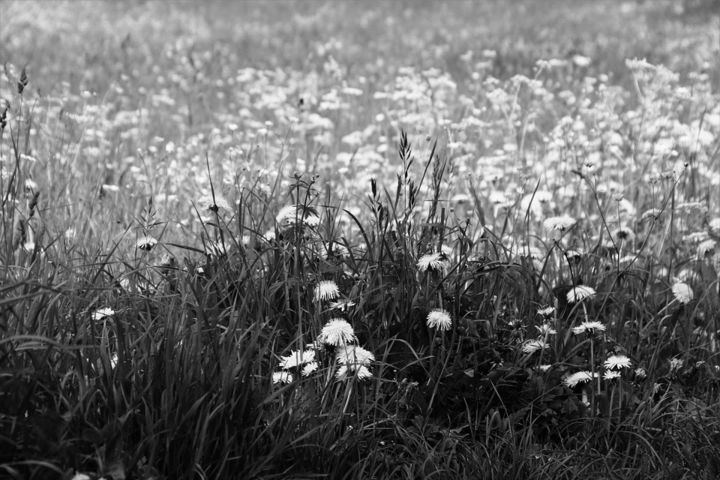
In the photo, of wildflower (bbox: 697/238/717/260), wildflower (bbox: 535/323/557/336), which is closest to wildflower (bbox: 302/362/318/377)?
wildflower (bbox: 535/323/557/336)

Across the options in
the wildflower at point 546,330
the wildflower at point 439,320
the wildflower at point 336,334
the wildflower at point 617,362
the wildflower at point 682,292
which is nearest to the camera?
the wildflower at point 336,334

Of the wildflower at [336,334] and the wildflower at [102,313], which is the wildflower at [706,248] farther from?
the wildflower at [102,313]

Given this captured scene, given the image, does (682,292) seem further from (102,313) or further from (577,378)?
(102,313)

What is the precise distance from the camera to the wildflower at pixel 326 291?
3010mm

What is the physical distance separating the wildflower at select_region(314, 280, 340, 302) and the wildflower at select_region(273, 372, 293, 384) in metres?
0.29

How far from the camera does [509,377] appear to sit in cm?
314

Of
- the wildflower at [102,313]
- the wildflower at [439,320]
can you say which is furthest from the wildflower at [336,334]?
the wildflower at [102,313]

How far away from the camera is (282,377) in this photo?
9.18ft

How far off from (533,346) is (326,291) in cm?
75

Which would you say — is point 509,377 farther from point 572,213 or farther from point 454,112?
point 454,112

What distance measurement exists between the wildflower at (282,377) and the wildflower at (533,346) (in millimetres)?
847

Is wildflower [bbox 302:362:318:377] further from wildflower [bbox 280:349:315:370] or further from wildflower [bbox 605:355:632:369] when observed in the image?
wildflower [bbox 605:355:632:369]

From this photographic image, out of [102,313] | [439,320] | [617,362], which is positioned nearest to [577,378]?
[617,362]

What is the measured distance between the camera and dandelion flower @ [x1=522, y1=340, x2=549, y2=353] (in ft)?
10.3
